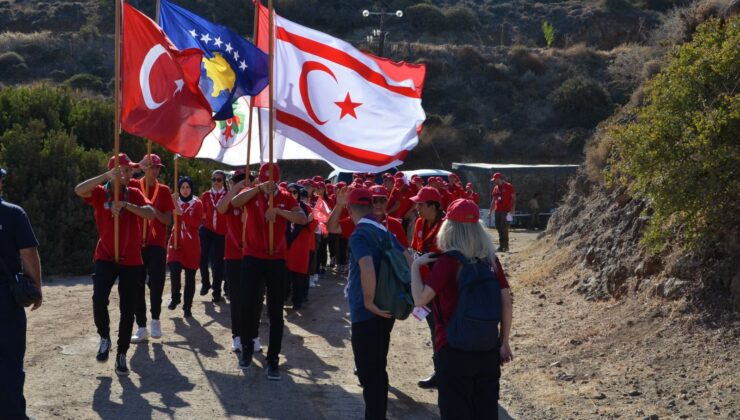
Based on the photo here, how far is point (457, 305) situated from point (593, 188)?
12.6m

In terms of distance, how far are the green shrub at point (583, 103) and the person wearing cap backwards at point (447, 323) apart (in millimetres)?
47425

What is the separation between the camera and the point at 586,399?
27.7ft

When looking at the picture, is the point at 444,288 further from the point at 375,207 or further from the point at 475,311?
the point at 375,207

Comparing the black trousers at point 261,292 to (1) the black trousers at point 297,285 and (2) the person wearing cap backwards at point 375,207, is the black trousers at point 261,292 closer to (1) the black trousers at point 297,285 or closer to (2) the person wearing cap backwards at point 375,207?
(2) the person wearing cap backwards at point 375,207

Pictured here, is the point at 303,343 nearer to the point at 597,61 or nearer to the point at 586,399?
the point at 586,399

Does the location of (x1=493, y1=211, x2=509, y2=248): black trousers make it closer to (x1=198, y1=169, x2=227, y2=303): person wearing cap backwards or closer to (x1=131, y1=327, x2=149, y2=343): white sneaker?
(x1=198, y1=169, x2=227, y2=303): person wearing cap backwards

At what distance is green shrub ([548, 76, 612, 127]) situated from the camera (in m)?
51.9

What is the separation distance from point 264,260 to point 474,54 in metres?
51.2

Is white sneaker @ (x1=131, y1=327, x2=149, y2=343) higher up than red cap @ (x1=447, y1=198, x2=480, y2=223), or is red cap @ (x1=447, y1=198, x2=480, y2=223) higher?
red cap @ (x1=447, y1=198, x2=480, y2=223)

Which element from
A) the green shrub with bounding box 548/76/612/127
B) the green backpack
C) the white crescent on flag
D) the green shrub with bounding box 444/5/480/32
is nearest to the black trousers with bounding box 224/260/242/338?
the white crescent on flag

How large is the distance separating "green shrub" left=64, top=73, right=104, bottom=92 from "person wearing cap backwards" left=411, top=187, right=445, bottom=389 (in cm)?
4410

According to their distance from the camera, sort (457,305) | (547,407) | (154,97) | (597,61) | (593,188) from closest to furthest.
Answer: (457,305), (547,407), (154,97), (593,188), (597,61)

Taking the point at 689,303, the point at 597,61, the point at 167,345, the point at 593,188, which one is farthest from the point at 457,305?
the point at 597,61

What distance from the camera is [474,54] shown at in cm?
5875
